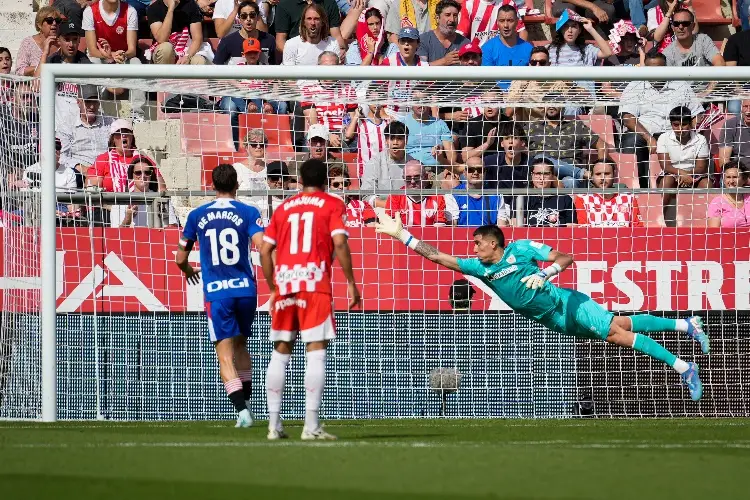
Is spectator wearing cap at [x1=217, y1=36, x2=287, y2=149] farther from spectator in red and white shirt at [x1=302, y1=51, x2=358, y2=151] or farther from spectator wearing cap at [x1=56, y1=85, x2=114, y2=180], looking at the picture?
spectator wearing cap at [x1=56, y1=85, x2=114, y2=180]

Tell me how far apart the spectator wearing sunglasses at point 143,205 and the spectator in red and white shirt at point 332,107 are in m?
1.87

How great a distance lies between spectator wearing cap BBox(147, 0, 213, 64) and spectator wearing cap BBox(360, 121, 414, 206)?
188 inches

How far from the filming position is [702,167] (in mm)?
14320

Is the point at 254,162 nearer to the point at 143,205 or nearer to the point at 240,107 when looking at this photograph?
the point at 240,107

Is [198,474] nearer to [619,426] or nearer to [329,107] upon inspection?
[619,426]

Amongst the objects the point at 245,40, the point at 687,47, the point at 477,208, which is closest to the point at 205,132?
the point at 477,208

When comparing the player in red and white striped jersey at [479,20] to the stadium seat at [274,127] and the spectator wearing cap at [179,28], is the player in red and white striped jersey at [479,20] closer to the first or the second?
the spectator wearing cap at [179,28]

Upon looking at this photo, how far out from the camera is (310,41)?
17.5 m

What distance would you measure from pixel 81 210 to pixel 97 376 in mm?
1769

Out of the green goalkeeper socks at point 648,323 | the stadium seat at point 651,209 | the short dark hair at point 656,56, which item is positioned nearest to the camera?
the green goalkeeper socks at point 648,323

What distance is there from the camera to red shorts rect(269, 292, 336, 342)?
8.75 m

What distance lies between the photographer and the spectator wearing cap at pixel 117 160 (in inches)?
538

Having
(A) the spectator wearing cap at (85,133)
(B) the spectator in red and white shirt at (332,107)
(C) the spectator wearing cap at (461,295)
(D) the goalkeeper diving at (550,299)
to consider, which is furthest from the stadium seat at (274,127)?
(D) the goalkeeper diving at (550,299)

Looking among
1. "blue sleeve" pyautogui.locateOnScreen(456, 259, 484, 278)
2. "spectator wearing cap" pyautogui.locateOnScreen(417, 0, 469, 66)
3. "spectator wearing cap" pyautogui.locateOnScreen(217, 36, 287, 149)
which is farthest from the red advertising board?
"spectator wearing cap" pyautogui.locateOnScreen(417, 0, 469, 66)
